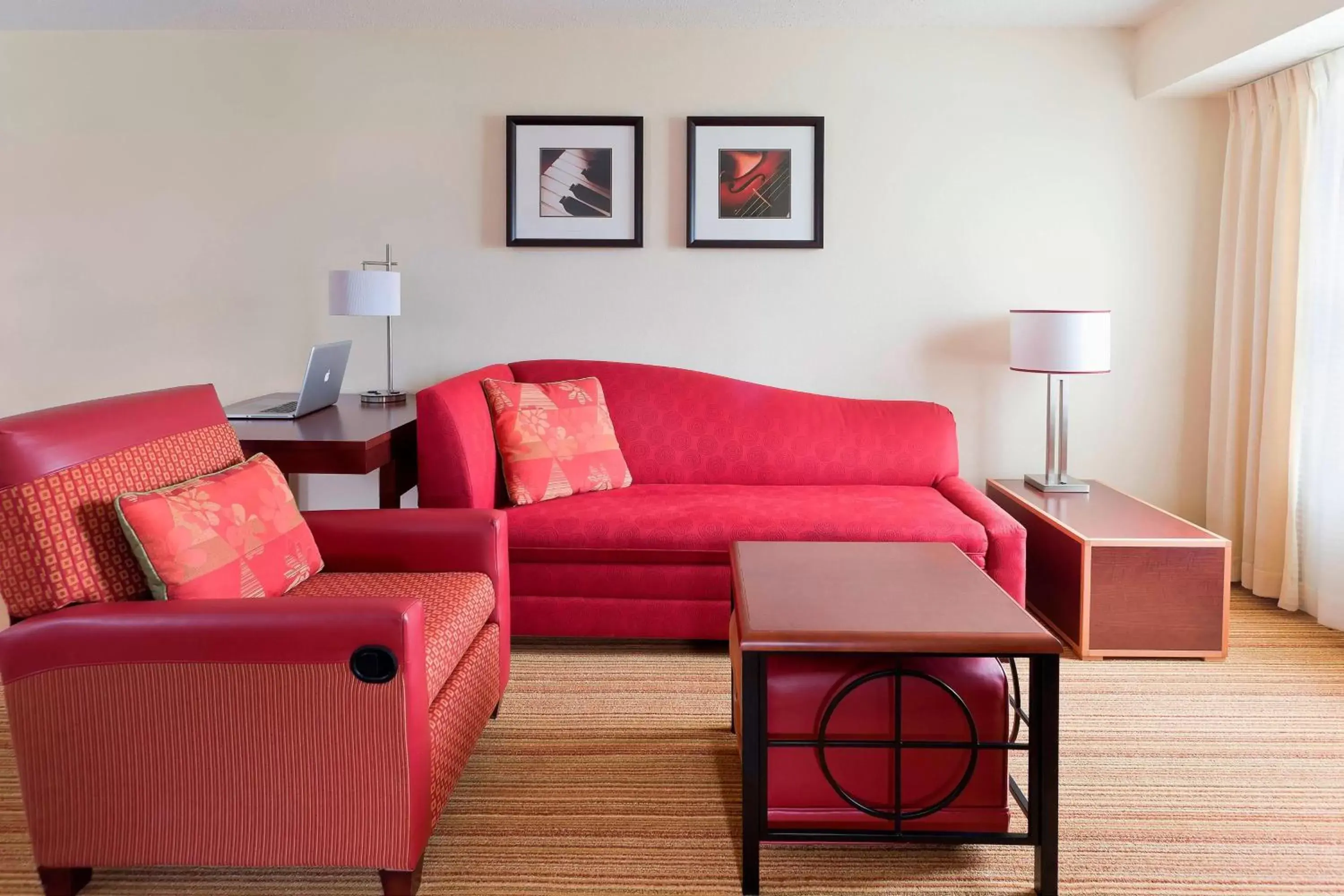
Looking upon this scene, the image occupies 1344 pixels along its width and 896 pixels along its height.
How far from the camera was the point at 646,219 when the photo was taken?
4.06 m

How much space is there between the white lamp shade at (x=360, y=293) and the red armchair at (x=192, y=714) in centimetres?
180

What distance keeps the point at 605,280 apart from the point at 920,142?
1.39 meters

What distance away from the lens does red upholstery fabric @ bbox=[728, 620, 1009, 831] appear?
1943mm

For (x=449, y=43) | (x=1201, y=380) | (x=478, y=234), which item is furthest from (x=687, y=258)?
(x=1201, y=380)

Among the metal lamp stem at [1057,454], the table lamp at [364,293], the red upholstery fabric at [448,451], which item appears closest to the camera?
the red upholstery fabric at [448,451]

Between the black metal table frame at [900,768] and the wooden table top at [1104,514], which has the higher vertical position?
the wooden table top at [1104,514]

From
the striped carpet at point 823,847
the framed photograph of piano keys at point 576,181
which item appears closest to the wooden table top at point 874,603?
the striped carpet at point 823,847

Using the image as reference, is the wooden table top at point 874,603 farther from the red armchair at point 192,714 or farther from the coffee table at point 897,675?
the red armchair at point 192,714

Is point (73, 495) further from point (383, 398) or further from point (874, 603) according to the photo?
point (383, 398)

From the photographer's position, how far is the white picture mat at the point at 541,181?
4012 mm

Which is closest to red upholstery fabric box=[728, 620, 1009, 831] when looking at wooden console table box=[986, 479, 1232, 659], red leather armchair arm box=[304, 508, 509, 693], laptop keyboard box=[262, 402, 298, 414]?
red leather armchair arm box=[304, 508, 509, 693]

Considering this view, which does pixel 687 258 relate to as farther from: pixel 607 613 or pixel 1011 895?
pixel 1011 895

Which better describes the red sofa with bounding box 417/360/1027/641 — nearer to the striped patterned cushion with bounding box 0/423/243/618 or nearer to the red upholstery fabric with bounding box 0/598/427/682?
the striped patterned cushion with bounding box 0/423/243/618

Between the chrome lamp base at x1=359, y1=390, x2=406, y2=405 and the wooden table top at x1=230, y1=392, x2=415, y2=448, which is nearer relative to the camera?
the wooden table top at x1=230, y1=392, x2=415, y2=448
